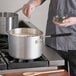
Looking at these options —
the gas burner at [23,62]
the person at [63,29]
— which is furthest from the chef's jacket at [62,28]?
the gas burner at [23,62]

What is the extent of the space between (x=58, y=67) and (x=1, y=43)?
0.39 metres

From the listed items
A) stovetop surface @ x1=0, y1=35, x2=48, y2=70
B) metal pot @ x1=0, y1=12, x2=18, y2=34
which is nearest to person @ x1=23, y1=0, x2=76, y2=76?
metal pot @ x1=0, y1=12, x2=18, y2=34

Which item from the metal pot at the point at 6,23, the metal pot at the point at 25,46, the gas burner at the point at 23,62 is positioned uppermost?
the metal pot at the point at 6,23

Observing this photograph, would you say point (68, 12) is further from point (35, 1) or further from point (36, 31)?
point (36, 31)

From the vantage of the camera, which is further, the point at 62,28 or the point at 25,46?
the point at 62,28

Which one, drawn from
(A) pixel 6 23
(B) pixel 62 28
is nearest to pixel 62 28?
(B) pixel 62 28

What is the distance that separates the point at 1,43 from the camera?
1.32 metres

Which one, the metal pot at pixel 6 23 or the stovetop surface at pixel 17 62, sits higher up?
the metal pot at pixel 6 23

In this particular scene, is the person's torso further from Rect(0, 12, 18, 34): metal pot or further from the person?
Rect(0, 12, 18, 34): metal pot

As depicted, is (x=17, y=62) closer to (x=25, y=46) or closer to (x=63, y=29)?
(x=25, y=46)

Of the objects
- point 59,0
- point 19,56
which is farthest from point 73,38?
point 19,56

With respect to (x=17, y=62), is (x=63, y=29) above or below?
above

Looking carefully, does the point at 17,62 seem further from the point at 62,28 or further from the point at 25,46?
the point at 62,28

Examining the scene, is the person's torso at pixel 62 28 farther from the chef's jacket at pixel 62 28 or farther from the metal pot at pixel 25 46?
the metal pot at pixel 25 46
